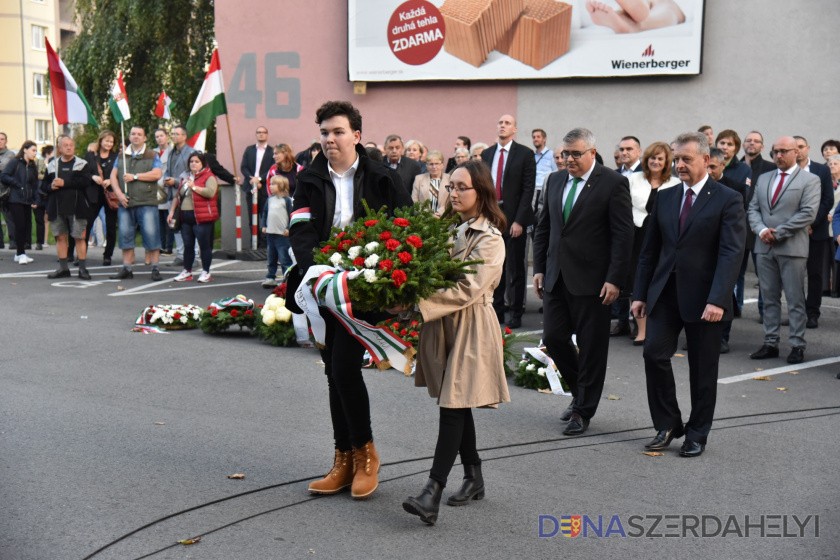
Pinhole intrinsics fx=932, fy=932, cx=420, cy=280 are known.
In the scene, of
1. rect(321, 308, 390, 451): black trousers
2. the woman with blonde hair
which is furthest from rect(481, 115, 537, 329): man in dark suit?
rect(321, 308, 390, 451): black trousers

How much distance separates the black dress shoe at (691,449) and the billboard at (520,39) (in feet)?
36.0

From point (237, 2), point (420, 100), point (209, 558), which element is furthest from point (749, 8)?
point (209, 558)

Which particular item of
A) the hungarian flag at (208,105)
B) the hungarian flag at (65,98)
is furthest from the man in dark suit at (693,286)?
the hungarian flag at (65,98)

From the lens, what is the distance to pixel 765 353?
930 cm

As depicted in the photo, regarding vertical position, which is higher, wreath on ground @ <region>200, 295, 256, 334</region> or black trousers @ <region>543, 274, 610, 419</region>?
black trousers @ <region>543, 274, 610, 419</region>

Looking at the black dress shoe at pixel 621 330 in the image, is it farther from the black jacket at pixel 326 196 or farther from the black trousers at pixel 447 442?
the black trousers at pixel 447 442

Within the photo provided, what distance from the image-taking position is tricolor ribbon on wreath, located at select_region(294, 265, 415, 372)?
4.54 m

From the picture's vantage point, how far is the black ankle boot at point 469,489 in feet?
16.4

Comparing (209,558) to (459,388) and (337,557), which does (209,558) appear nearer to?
(337,557)

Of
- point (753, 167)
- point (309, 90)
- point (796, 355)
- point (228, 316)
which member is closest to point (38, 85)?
point (309, 90)

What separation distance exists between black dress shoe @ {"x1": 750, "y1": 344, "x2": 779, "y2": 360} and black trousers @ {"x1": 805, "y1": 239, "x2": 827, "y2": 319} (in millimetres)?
1927

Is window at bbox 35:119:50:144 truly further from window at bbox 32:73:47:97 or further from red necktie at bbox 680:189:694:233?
red necktie at bbox 680:189:694:233

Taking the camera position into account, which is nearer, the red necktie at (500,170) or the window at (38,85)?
the red necktie at (500,170)

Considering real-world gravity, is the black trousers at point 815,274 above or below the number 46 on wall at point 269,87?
below
